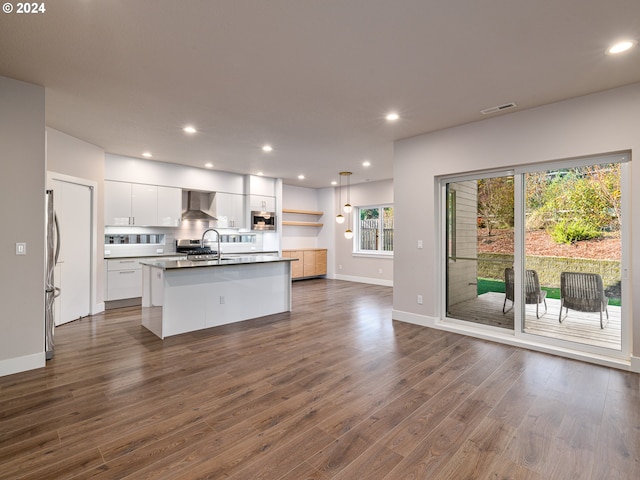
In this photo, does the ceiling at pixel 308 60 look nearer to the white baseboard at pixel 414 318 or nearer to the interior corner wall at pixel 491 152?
the interior corner wall at pixel 491 152

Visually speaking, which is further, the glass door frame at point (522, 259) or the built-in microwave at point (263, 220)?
the built-in microwave at point (263, 220)

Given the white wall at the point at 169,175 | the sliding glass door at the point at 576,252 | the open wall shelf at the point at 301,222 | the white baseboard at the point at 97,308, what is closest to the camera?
the sliding glass door at the point at 576,252

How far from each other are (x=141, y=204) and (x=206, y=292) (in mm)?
2835

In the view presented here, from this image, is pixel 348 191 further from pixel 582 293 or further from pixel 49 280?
pixel 49 280

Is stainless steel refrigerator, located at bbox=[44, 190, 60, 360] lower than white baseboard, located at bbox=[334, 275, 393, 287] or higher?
higher

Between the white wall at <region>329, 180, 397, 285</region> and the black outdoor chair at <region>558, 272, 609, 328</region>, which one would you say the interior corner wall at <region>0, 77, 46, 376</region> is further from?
the white wall at <region>329, 180, 397, 285</region>

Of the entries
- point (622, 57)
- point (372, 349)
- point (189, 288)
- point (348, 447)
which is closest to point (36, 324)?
point (189, 288)

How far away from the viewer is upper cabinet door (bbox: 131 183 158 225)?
6027mm

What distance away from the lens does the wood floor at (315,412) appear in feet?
6.06

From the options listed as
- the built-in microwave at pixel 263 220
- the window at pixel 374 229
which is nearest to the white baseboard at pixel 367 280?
the window at pixel 374 229

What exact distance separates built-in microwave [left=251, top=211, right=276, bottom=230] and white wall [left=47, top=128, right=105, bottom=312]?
3076mm

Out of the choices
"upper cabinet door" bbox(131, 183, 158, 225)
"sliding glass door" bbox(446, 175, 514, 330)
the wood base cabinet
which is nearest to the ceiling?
"sliding glass door" bbox(446, 175, 514, 330)

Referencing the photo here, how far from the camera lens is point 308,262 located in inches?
359

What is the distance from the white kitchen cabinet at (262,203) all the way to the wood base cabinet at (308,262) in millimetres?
1310
